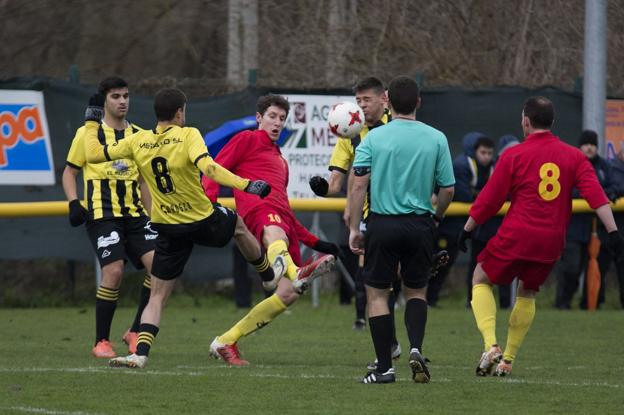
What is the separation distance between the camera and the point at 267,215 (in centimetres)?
1053

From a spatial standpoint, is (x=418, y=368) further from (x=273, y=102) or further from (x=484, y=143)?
(x=484, y=143)

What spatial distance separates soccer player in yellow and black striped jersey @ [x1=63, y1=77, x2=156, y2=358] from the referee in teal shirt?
8.43 ft

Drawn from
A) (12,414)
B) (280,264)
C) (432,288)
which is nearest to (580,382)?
(280,264)

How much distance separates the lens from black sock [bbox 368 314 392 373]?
346 inches

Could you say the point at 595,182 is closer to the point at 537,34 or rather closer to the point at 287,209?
the point at 287,209

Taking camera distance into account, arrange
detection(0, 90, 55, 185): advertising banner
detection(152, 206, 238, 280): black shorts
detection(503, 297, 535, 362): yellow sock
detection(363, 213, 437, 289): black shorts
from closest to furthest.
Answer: detection(363, 213, 437, 289): black shorts → detection(503, 297, 535, 362): yellow sock → detection(152, 206, 238, 280): black shorts → detection(0, 90, 55, 185): advertising banner

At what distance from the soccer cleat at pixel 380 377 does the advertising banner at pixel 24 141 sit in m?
7.67

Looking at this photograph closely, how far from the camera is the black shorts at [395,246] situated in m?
8.77

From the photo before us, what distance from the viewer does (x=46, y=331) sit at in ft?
43.6

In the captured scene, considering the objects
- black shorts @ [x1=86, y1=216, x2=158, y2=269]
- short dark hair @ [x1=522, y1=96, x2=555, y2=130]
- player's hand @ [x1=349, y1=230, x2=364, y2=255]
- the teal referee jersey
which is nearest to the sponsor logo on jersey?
black shorts @ [x1=86, y1=216, x2=158, y2=269]

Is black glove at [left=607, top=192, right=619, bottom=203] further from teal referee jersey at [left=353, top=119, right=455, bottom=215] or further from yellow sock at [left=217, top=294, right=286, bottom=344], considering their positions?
teal referee jersey at [left=353, top=119, right=455, bottom=215]

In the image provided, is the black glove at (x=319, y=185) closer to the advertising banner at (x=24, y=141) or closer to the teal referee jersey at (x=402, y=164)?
the teal referee jersey at (x=402, y=164)

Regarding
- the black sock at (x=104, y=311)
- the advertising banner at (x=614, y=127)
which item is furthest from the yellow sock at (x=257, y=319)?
the advertising banner at (x=614, y=127)

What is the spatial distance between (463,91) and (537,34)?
3.76 meters
